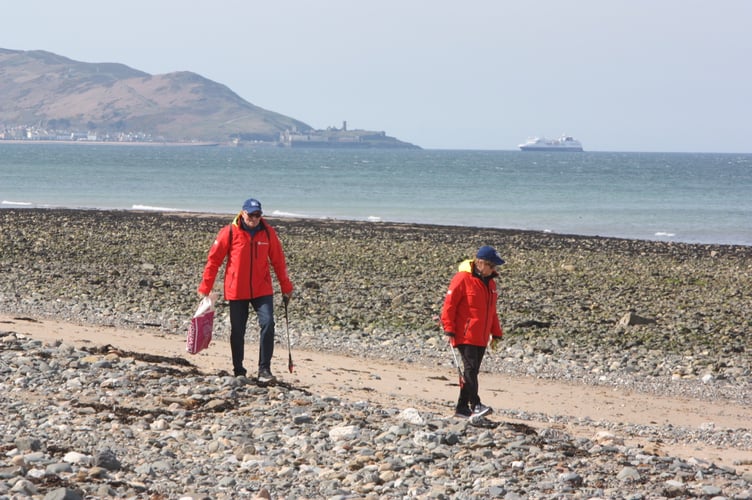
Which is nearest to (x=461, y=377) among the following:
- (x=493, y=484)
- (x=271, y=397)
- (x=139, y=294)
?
(x=271, y=397)

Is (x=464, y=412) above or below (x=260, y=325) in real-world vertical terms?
below

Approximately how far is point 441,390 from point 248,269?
2.94 meters

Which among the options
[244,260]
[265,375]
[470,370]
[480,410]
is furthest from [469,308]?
[265,375]

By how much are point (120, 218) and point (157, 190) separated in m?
28.7

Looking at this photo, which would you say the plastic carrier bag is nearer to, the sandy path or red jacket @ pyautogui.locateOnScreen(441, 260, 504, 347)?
the sandy path

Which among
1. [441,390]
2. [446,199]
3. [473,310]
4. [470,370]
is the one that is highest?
[473,310]

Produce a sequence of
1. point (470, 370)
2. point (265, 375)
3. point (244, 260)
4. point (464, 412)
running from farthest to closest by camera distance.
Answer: point (265, 375)
point (244, 260)
point (464, 412)
point (470, 370)

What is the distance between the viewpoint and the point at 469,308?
902cm

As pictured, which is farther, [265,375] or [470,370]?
[265,375]

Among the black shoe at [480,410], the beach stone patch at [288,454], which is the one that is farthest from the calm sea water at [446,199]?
the beach stone patch at [288,454]

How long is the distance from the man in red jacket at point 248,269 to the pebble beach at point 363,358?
2.03ft

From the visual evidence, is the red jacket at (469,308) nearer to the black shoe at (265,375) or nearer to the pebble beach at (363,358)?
the pebble beach at (363,358)

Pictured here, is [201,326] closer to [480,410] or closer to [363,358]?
[480,410]

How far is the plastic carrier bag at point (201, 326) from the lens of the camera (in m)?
10.4
